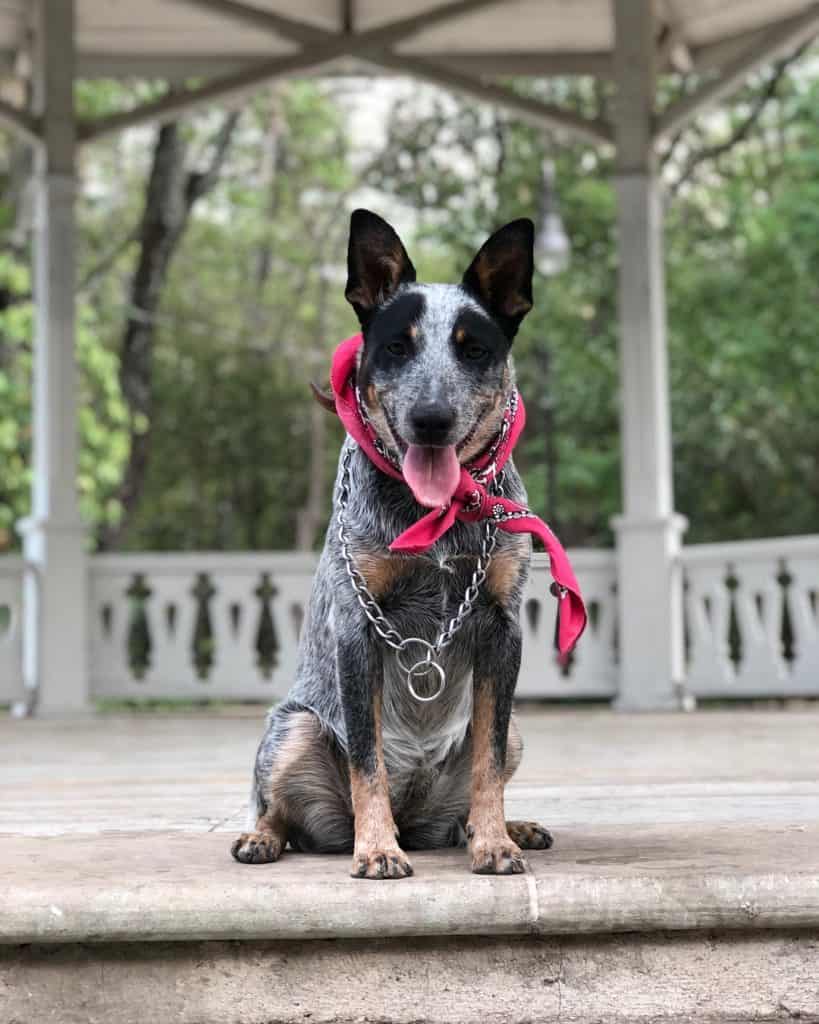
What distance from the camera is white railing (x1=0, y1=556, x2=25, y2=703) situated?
8.14m

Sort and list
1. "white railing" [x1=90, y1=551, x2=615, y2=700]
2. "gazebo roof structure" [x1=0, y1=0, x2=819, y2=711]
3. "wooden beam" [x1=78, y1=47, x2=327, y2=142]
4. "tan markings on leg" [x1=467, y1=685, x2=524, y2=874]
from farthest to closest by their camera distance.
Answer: "white railing" [x1=90, y1=551, x2=615, y2=700] < "wooden beam" [x1=78, y1=47, x2=327, y2=142] < "gazebo roof structure" [x1=0, y1=0, x2=819, y2=711] < "tan markings on leg" [x1=467, y1=685, x2=524, y2=874]

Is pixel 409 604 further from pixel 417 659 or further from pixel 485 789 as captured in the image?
pixel 485 789

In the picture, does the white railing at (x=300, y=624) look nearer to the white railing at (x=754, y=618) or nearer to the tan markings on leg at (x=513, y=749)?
the white railing at (x=754, y=618)

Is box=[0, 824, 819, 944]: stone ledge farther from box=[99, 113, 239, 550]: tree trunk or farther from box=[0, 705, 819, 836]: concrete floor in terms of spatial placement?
box=[99, 113, 239, 550]: tree trunk

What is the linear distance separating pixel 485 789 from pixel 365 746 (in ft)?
0.77

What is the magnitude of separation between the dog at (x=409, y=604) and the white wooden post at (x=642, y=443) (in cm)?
532

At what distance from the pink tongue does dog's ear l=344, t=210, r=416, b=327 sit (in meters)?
0.28

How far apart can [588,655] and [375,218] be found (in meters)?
6.11

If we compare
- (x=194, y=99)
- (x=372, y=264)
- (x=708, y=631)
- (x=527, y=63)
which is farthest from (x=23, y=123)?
(x=372, y=264)

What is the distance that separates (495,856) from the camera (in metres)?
2.53

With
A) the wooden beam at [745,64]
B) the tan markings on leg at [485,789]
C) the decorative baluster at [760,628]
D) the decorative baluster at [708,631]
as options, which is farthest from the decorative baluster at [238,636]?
the tan markings on leg at [485,789]

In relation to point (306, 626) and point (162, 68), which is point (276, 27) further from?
point (306, 626)

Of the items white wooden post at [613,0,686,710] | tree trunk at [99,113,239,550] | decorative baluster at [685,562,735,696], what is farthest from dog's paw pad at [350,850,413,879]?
tree trunk at [99,113,239,550]

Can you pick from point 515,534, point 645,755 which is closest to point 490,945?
point 515,534
